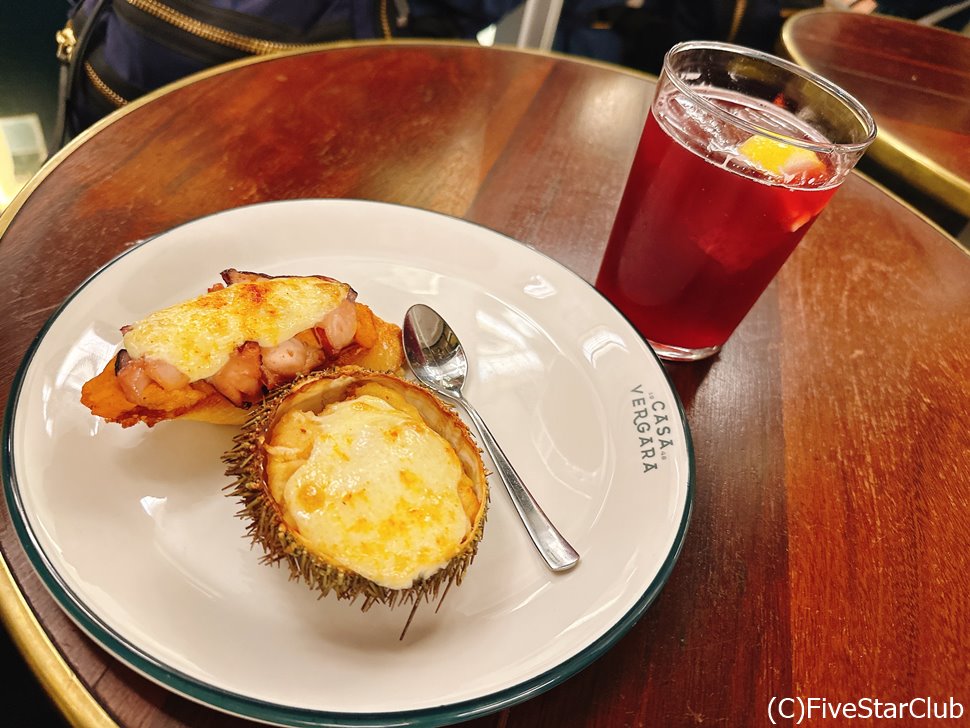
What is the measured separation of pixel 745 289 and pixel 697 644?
0.32 meters

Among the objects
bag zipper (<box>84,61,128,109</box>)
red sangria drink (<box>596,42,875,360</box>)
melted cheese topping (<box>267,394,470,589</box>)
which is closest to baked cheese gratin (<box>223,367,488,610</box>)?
melted cheese topping (<box>267,394,470,589</box>)

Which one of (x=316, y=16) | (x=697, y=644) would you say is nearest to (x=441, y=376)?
(x=697, y=644)

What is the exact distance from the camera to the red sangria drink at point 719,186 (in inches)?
21.0

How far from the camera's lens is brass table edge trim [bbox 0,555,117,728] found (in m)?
0.36

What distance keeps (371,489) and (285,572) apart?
0.28 ft

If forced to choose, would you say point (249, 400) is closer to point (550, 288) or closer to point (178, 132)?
point (550, 288)

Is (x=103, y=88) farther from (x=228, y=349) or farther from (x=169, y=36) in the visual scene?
(x=228, y=349)

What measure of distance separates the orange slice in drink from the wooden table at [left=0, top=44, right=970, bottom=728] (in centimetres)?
21

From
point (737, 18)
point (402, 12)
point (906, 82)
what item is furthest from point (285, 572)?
point (737, 18)

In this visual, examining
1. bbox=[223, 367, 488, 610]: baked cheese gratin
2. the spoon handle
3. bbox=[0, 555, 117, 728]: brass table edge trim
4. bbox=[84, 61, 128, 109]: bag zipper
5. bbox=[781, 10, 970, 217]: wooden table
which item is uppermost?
bbox=[781, 10, 970, 217]: wooden table

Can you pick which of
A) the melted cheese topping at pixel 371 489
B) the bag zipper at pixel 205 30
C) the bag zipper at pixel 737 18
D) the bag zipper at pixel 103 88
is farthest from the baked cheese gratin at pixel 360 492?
the bag zipper at pixel 737 18

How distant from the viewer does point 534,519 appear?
1.57 feet

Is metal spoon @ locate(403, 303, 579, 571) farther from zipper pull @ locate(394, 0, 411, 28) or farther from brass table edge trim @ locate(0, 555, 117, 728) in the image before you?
zipper pull @ locate(394, 0, 411, 28)

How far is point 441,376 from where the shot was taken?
1.88 feet
